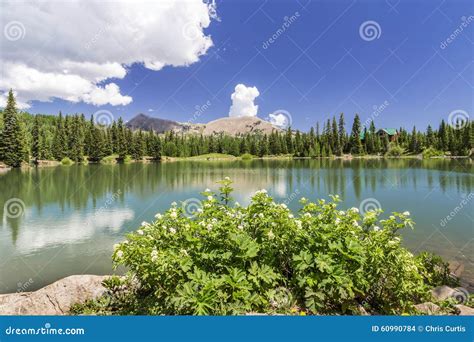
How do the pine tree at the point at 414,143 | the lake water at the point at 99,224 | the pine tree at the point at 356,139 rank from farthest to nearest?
the pine tree at the point at 356,139 < the pine tree at the point at 414,143 < the lake water at the point at 99,224

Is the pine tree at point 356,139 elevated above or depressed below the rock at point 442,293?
above

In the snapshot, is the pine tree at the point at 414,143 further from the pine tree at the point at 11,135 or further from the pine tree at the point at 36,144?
the pine tree at the point at 36,144

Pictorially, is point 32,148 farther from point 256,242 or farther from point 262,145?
point 256,242

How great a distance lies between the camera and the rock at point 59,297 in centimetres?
547

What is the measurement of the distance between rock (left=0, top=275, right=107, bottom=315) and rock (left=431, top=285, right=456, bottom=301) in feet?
22.5

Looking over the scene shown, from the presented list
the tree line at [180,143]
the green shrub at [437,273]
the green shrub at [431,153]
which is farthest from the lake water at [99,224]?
the green shrub at [431,153]

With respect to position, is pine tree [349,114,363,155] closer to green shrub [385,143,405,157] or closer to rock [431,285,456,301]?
green shrub [385,143,405,157]

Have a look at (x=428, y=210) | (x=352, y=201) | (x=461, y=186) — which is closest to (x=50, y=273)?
(x=352, y=201)

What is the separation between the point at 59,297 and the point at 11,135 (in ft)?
253

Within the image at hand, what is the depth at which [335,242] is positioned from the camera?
178 inches

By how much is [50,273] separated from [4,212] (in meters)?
13.7

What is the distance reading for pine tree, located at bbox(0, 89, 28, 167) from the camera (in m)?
65.4

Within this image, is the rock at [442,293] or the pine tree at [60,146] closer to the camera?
the rock at [442,293]

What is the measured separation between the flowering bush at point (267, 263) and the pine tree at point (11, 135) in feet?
260
